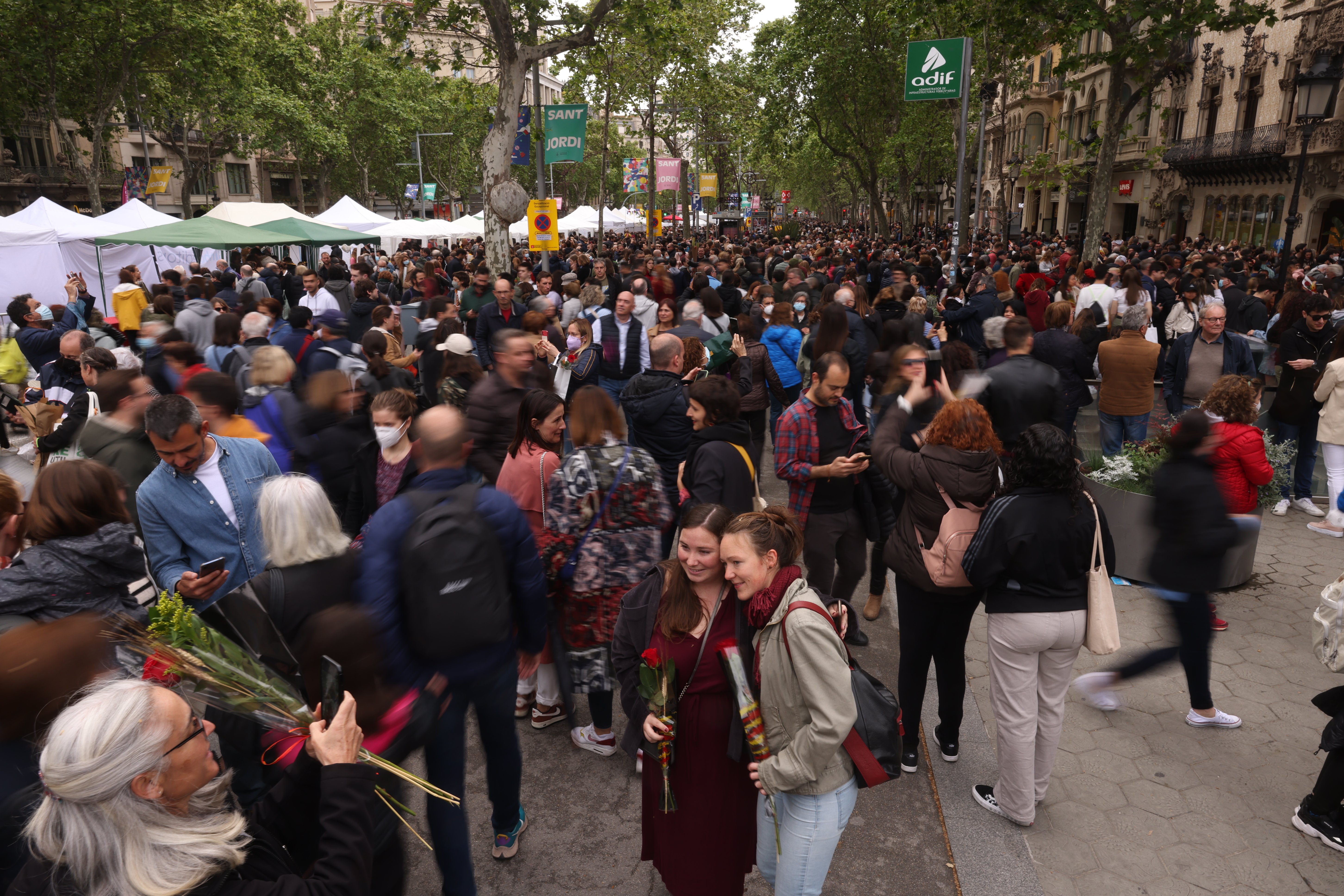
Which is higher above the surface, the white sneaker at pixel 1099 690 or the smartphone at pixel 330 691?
the smartphone at pixel 330 691

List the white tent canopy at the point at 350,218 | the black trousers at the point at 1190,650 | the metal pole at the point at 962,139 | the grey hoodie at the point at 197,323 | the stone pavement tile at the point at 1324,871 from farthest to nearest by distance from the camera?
the white tent canopy at the point at 350,218 < the metal pole at the point at 962,139 < the grey hoodie at the point at 197,323 < the black trousers at the point at 1190,650 < the stone pavement tile at the point at 1324,871

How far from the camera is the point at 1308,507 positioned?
7762 millimetres

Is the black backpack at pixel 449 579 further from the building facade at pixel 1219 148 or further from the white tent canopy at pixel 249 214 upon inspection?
the white tent canopy at pixel 249 214

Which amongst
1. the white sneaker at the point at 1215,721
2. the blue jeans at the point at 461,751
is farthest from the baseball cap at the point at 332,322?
the white sneaker at the point at 1215,721

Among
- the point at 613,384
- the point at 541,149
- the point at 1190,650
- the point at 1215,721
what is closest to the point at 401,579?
the point at 1190,650

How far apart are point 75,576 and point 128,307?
37.8 feet

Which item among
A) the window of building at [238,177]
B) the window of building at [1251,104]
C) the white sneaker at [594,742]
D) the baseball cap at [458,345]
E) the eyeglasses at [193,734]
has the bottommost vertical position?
the white sneaker at [594,742]

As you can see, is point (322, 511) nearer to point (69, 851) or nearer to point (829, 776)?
point (69, 851)

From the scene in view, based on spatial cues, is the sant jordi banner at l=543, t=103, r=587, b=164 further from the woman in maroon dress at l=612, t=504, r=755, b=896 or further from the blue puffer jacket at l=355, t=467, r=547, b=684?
the woman in maroon dress at l=612, t=504, r=755, b=896

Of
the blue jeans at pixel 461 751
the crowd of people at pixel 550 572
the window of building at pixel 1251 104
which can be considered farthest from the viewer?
the window of building at pixel 1251 104

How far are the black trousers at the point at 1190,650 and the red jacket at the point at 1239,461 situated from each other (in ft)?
2.73

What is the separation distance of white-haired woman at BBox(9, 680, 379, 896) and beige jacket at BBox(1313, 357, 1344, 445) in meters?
7.78

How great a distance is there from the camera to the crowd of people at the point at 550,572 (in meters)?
2.11

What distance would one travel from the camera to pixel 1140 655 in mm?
4348
